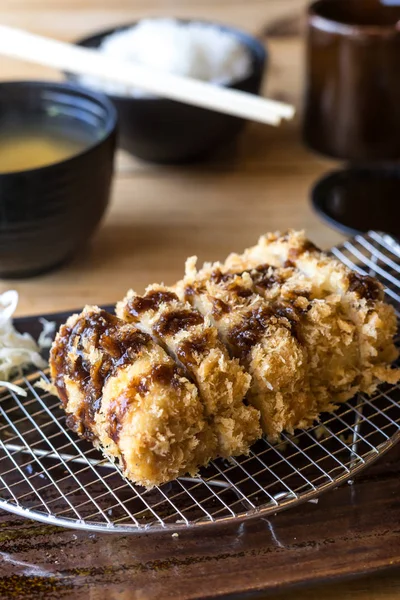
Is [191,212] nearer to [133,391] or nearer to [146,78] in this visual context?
[146,78]

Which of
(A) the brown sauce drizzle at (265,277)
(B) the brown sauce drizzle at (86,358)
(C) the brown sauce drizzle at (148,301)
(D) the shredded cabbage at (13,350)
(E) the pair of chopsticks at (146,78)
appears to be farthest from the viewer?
(E) the pair of chopsticks at (146,78)

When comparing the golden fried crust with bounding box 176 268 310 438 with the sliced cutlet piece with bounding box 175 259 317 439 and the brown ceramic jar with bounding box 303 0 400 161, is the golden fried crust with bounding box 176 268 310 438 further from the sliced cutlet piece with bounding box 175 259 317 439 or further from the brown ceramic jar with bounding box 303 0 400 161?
the brown ceramic jar with bounding box 303 0 400 161

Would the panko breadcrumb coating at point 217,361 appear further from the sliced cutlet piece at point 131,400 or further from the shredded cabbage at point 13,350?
the shredded cabbage at point 13,350

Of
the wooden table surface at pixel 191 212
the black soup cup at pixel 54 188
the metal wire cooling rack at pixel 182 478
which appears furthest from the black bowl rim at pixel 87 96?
the metal wire cooling rack at pixel 182 478

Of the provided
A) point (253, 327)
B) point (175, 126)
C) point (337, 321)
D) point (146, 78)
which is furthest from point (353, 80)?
point (253, 327)

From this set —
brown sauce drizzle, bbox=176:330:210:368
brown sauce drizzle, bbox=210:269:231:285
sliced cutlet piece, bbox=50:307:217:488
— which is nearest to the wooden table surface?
brown sauce drizzle, bbox=210:269:231:285

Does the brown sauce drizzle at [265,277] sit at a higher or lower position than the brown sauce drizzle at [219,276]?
higher
